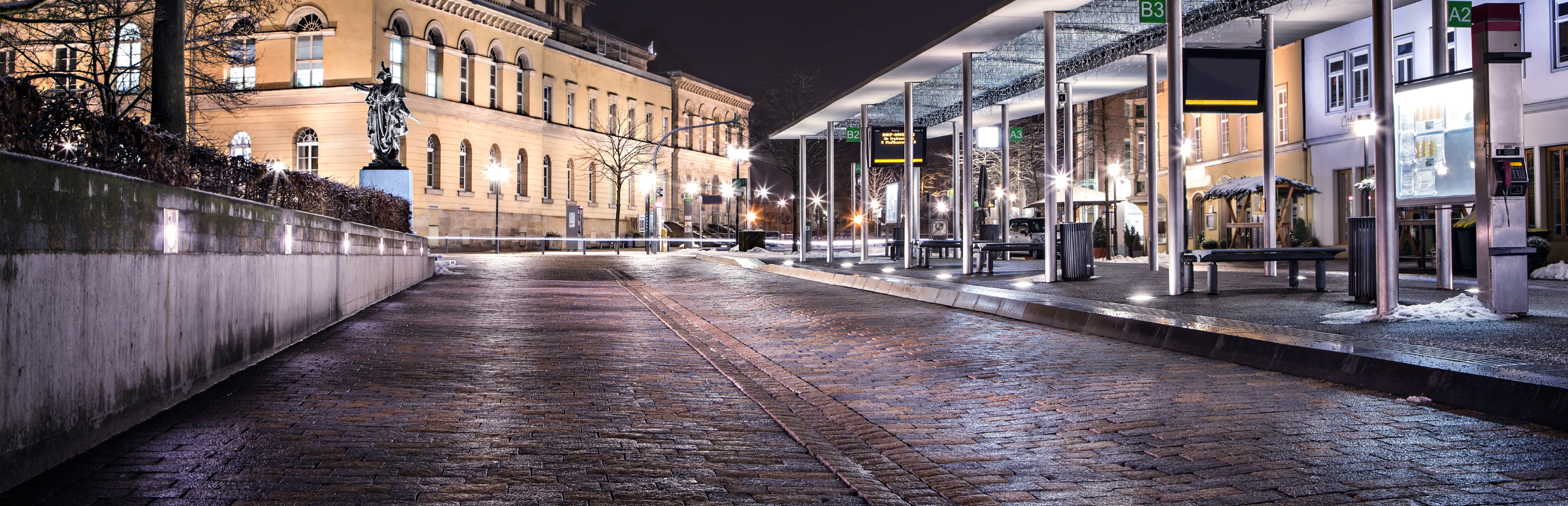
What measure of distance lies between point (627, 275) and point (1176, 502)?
76.6ft

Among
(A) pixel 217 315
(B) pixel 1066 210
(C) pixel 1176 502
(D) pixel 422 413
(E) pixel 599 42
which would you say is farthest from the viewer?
(E) pixel 599 42

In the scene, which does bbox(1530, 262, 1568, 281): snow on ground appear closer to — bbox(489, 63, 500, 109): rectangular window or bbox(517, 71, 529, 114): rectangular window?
bbox(489, 63, 500, 109): rectangular window

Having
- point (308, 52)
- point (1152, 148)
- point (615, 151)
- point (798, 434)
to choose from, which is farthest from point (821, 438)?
point (615, 151)

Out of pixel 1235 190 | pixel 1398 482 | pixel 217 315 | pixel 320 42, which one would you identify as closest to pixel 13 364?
pixel 217 315

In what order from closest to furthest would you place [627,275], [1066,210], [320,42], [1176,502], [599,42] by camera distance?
1. [1176,502]
2. [1066,210]
3. [627,275]
4. [320,42]
5. [599,42]

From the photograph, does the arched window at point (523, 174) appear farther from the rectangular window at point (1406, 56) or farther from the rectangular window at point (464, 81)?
the rectangular window at point (1406, 56)

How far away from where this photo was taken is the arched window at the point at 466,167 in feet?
191

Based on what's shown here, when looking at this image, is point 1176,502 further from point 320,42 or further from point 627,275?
point 320,42

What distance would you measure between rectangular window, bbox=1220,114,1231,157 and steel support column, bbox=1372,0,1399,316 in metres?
26.9

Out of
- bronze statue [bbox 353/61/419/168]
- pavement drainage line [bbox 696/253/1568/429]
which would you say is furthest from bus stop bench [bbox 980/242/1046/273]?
bronze statue [bbox 353/61/419/168]

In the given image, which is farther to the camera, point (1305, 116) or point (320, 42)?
point (320, 42)

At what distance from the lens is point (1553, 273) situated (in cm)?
1819

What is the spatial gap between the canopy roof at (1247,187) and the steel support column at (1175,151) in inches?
475

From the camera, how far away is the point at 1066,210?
1984 cm
